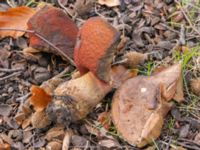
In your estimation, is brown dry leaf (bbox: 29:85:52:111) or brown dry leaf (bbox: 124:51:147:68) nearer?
brown dry leaf (bbox: 29:85:52:111)

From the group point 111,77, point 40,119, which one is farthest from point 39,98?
point 111,77

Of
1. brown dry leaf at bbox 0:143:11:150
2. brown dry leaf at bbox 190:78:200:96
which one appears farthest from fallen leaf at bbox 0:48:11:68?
brown dry leaf at bbox 190:78:200:96

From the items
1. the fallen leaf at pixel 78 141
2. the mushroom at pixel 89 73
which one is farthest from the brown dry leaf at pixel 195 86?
the fallen leaf at pixel 78 141

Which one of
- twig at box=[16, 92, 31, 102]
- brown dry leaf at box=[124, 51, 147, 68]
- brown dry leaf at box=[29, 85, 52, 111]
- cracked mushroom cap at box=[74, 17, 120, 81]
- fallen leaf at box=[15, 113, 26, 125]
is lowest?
fallen leaf at box=[15, 113, 26, 125]

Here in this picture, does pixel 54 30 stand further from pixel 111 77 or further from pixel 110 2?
pixel 110 2

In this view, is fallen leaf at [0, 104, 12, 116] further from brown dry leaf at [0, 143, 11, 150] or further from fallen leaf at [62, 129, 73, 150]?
fallen leaf at [62, 129, 73, 150]

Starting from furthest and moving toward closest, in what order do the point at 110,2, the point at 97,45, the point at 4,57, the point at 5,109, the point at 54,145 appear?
the point at 110,2
the point at 4,57
the point at 5,109
the point at 54,145
the point at 97,45

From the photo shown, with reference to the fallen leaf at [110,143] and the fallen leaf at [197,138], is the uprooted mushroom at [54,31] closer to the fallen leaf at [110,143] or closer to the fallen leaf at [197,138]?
the fallen leaf at [110,143]

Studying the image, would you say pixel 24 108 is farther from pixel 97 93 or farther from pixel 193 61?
pixel 193 61
